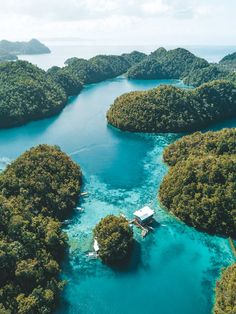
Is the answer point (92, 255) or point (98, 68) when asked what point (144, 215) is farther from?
point (98, 68)

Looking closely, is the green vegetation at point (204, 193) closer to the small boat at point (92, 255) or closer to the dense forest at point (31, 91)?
the small boat at point (92, 255)

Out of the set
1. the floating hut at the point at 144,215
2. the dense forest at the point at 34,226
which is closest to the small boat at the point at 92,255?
the dense forest at the point at 34,226

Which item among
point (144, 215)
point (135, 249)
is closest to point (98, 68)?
point (144, 215)

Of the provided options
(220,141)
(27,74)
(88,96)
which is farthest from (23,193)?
(88,96)

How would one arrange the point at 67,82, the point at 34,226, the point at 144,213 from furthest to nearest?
the point at 67,82, the point at 144,213, the point at 34,226

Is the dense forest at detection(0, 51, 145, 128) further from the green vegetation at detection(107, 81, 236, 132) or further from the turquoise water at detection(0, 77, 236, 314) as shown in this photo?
the green vegetation at detection(107, 81, 236, 132)
